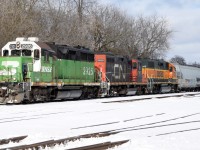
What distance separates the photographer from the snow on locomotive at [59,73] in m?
20.0

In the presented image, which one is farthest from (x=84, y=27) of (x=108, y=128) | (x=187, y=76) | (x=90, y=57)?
(x=108, y=128)

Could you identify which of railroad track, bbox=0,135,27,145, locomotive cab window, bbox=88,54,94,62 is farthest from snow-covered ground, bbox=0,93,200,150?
locomotive cab window, bbox=88,54,94,62

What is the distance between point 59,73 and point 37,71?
2.39 m

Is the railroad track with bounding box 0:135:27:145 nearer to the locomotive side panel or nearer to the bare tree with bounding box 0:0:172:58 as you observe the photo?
the bare tree with bounding box 0:0:172:58

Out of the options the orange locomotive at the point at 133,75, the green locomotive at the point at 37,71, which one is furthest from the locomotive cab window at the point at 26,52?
the orange locomotive at the point at 133,75

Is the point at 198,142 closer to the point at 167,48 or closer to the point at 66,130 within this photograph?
the point at 66,130

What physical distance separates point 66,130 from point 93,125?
1.39 meters

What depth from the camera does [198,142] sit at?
28.8 ft

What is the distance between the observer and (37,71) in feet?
68.3

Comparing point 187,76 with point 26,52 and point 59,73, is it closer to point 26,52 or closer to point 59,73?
point 59,73

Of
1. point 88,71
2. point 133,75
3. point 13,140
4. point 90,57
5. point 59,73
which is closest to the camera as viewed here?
point 13,140

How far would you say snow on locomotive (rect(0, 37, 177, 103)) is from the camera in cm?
1997

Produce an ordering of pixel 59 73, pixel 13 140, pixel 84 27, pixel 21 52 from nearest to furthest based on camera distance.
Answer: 1. pixel 13 140
2. pixel 21 52
3. pixel 59 73
4. pixel 84 27

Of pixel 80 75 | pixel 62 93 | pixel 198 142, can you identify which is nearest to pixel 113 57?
pixel 80 75
